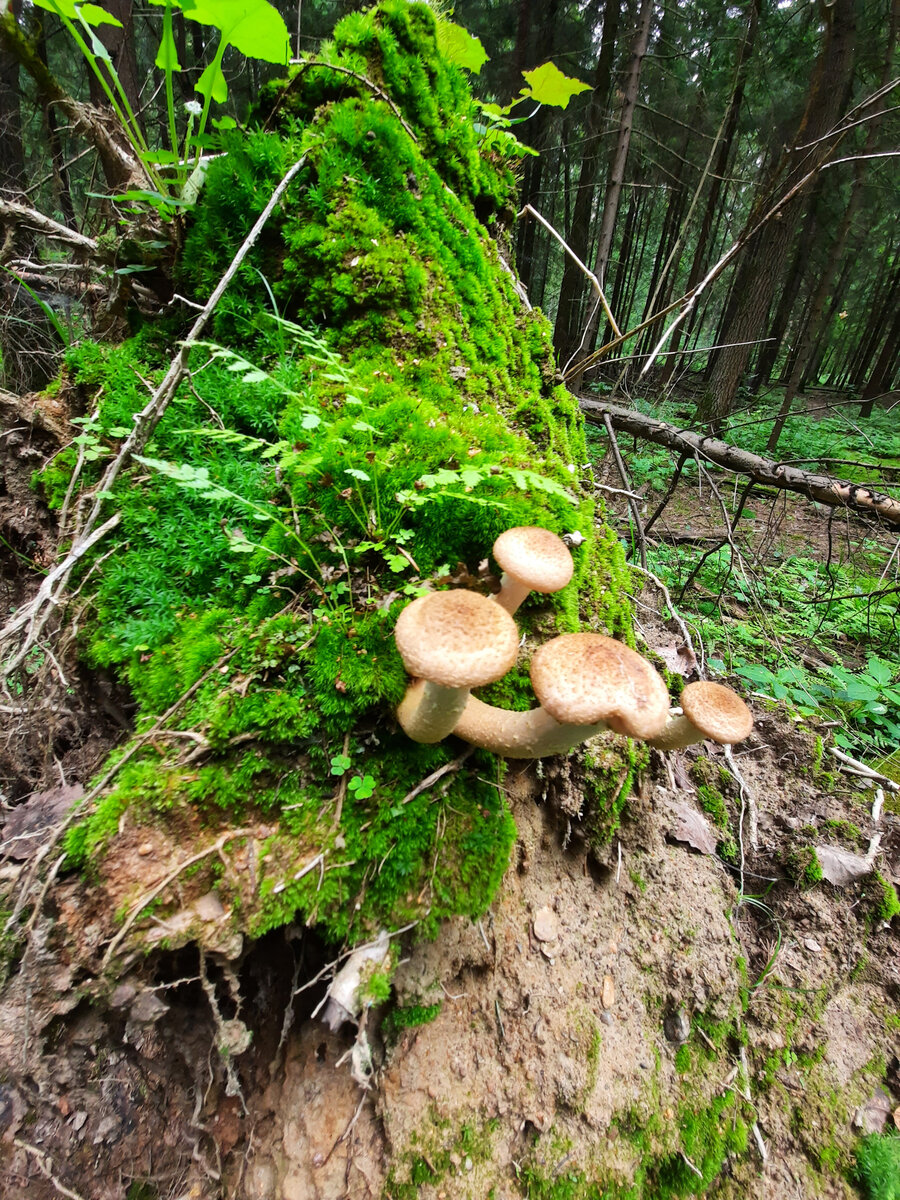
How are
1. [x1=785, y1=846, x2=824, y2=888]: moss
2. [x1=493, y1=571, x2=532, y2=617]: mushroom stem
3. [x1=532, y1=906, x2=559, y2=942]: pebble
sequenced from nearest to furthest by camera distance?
[x1=493, y1=571, x2=532, y2=617]: mushroom stem → [x1=532, y1=906, x2=559, y2=942]: pebble → [x1=785, y1=846, x2=824, y2=888]: moss

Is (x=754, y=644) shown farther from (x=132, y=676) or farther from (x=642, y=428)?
(x=132, y=676)

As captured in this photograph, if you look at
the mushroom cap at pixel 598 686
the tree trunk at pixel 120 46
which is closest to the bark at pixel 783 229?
the mushroom cap at pixel 598 686

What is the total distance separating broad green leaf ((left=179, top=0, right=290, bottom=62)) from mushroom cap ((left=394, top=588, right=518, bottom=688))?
9.32 feet

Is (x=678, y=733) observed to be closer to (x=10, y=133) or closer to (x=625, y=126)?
(x=625, y=126)

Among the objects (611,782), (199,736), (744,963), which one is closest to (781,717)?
(744,963)

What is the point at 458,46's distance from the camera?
3.63 m

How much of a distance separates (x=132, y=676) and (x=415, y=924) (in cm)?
127

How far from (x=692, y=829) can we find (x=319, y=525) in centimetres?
244

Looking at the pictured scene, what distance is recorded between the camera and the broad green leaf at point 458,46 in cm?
355

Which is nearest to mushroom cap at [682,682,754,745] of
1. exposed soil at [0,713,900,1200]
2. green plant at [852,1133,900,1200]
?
exposed soil at [0,713,900,1200]

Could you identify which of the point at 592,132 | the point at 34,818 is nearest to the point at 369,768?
the point at 34,818

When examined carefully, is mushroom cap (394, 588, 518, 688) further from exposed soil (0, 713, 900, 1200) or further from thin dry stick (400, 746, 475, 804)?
exposed soil (0, 713, 900, 1200)

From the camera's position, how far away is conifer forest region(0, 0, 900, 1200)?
1.56 meters

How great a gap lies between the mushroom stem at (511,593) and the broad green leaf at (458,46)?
3780 mm
